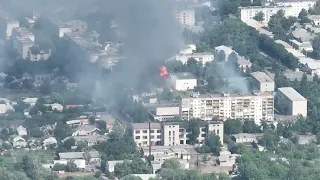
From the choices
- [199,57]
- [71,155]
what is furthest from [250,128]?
[199,57]

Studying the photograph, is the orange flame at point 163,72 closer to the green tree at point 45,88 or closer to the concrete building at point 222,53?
the green tree at point 45,88

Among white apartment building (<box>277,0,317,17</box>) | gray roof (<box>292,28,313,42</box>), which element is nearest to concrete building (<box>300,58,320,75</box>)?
gray roof (<box>292,28,313,42</box>)

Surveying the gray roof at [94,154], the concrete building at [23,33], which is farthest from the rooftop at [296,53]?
the gray roof at [94,154]

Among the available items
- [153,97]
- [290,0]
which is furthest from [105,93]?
[290,0]

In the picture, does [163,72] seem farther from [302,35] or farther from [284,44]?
[302,35]

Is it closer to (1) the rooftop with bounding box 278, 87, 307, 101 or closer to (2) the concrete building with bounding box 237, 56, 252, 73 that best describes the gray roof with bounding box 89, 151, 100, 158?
(1) the rooftop with bounding box 278, 87, 307, 101

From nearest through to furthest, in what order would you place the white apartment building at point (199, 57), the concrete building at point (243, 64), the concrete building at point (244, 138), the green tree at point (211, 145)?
the green tree at point (211, 145), the concrete building at point (244, 138), the concrete building at point (243, 64), the white apartment building at point (199, 57)
